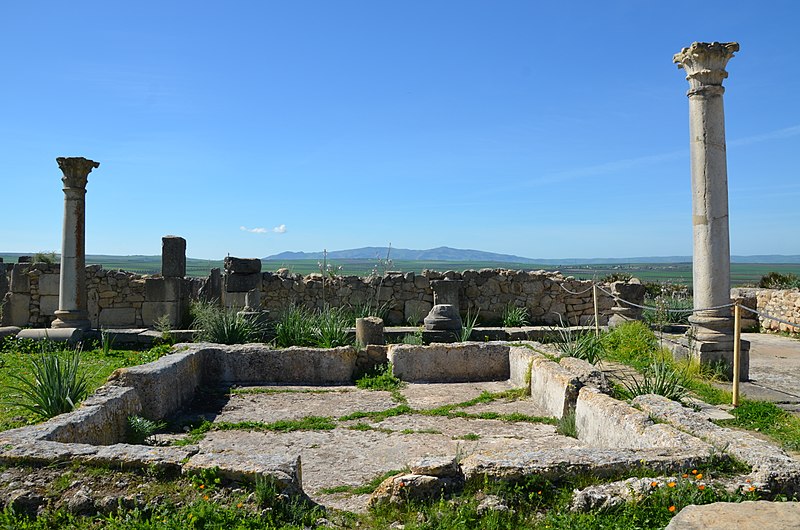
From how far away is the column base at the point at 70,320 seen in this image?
40.6 feet

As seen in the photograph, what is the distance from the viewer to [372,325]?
34.0 ft

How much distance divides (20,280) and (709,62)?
1499 centimetres

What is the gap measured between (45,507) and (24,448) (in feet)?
2.01

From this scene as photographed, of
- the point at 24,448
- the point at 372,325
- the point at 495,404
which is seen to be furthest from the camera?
the point at 372,325

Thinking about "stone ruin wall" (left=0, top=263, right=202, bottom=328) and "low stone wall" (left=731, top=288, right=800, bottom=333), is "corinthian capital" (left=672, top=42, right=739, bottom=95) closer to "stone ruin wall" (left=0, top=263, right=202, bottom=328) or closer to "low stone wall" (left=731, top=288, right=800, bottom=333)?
"low stone wall" (left=731, top=288, right=800, bottom=333)

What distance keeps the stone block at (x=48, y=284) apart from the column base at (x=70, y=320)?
10.3 feet

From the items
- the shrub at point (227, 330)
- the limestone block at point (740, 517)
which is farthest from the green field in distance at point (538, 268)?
the limestone block at point (740, 517)

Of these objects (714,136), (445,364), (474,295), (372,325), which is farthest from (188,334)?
(714,136)

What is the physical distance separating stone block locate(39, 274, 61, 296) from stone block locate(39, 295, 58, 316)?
3.8 inches

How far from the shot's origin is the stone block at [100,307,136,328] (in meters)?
15.5

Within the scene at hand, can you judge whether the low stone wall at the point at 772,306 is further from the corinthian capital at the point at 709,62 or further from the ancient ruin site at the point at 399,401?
the corinthian capital at the point at 709,62

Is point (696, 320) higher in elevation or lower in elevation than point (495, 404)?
higher

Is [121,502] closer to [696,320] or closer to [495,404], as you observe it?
[495,404]

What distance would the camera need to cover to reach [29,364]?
8.76 m
